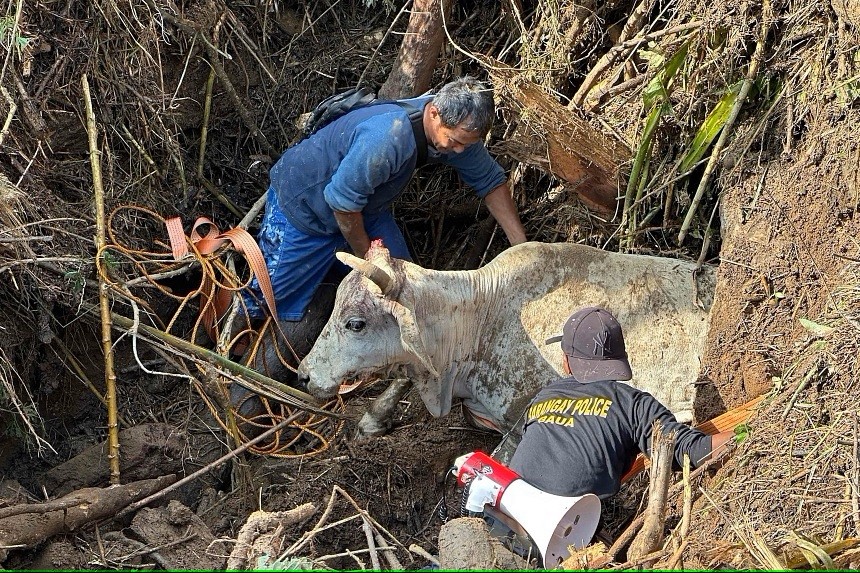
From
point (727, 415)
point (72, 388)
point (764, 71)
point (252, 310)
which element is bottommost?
point (72, 388)

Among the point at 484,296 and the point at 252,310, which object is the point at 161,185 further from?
the point at 484,296

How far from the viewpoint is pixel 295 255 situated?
6.06 m

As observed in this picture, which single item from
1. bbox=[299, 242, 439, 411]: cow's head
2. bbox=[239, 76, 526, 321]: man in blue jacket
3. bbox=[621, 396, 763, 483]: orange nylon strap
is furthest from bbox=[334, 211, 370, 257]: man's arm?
bbox=[621, 396, 763, 483]: orange nylon strap

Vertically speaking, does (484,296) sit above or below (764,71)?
below

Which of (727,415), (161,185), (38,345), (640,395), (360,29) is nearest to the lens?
(640,395)

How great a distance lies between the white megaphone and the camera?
373 centimetres

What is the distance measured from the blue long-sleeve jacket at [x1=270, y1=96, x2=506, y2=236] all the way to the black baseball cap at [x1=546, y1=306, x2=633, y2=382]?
5.41ft

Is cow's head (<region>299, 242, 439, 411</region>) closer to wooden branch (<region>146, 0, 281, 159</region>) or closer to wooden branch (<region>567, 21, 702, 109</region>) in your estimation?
wooden branch (<region>567, 21, 702, 109</region>)

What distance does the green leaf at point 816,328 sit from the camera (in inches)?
156

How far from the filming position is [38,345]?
5535mm

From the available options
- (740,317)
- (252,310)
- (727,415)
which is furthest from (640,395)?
(252,310)

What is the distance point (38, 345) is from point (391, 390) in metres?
2.03

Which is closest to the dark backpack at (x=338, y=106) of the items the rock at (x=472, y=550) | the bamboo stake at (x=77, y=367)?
the bamboo stake at (x=77, y=367)

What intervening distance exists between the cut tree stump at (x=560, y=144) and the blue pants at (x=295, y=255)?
0.91 m
